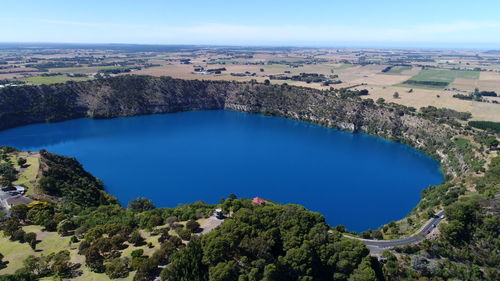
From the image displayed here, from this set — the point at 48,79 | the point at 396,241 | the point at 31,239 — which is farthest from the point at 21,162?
the point at 48,79

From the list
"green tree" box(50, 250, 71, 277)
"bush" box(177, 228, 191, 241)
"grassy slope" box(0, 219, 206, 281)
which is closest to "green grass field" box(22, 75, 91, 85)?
"grassy slope" box(0, 219, 206, 281)

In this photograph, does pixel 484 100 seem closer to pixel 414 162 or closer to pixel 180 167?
pixel 414 162

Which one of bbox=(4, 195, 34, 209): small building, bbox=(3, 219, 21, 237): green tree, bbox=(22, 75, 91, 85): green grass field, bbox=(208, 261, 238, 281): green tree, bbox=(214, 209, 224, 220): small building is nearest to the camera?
bbox=(208, 261, 238, 281): green tree

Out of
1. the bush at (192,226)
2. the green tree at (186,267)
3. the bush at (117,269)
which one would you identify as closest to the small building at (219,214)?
the bush at (192,226)

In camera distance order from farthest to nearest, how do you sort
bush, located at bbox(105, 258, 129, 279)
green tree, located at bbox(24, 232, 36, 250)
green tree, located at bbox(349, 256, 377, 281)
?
green tree, located at bbox(24, 232, 36, 250) → green tree, located at bbox(349, 256, 377, 281) → bush, located at bbox(105, 258, 129, 279)

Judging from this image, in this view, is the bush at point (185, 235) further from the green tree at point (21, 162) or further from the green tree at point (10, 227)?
the green tree at point (21, 162)

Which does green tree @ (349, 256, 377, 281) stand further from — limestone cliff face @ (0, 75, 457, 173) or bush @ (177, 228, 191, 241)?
limestone cliff face @ (0, 75, 457, 173)
